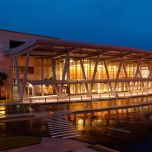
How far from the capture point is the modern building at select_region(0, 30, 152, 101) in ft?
123

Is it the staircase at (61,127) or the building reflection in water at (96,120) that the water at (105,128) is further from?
the staircase at (61,127)

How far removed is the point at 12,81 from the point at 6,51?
17.4 ft

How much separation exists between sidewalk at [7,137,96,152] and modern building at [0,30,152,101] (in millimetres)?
18811

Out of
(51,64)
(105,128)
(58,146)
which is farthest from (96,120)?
(51,64)

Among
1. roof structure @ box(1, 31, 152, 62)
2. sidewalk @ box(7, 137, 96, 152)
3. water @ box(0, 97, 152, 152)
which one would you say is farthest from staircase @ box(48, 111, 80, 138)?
roof structure @ box(1, 31, 152, 62)

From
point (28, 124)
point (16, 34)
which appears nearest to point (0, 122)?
point (28, 124)

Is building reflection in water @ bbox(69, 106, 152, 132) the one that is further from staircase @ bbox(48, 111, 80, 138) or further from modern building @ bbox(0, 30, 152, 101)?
modern building @ bbox(0, 30, 152, 101)

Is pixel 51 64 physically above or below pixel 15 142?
above

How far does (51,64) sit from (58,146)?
33.1 meters

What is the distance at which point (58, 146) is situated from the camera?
1509 cm

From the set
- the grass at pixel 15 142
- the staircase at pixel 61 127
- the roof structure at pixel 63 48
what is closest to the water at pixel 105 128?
the staircase at pixel 61 127

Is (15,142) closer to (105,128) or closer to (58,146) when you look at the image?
(58,146)

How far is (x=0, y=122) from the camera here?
922 inches

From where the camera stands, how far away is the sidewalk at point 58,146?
14133 millimetres
